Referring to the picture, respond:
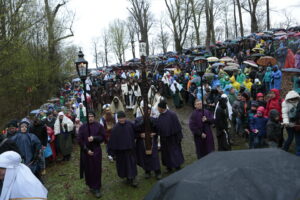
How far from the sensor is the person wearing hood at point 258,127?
670cm

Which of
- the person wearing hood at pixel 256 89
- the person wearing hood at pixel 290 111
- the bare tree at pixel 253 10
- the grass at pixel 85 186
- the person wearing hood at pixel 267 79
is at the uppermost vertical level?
the bare tree at pixel 253 10

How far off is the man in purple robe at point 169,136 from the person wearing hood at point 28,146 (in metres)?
2.96

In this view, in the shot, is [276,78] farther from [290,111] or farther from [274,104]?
[290,111]

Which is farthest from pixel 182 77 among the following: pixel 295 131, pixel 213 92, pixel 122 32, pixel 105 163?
pixel 122 32

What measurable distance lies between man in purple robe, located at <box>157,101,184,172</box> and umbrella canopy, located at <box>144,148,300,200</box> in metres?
4.11

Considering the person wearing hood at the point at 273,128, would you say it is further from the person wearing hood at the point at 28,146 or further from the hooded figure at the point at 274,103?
the person wearing hood at the point at 28,146

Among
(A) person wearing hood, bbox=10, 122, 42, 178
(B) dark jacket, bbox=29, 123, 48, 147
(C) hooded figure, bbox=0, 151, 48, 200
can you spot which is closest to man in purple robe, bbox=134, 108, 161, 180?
(A) person wearing hood, bbox=10, 122, 42, 178

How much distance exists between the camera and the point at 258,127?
6746 millimetres

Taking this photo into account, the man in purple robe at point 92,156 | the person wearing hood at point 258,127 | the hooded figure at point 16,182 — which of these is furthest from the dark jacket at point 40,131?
the person wearing hood at point 258,127

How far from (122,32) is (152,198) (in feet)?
184

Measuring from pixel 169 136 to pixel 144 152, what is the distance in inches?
29.1

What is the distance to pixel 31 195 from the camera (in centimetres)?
Result: 310

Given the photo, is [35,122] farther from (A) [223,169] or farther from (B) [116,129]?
(A) [223,169]

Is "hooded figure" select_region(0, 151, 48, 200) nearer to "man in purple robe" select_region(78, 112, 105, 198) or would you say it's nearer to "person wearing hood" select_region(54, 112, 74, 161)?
"man in purple robe" select_region(78, 112, 105, 198)
